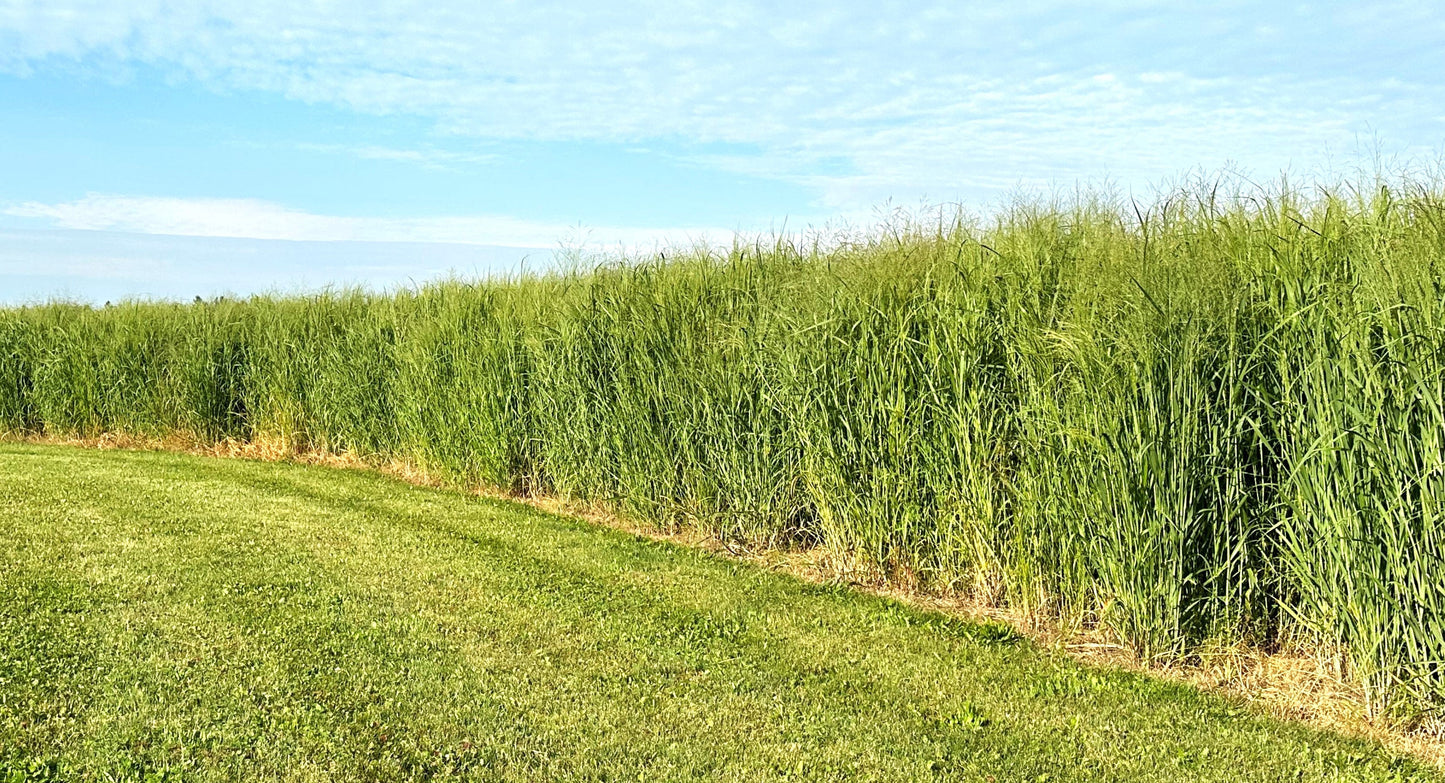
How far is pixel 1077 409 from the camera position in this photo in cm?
477

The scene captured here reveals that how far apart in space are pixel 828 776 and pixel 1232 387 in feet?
7.54

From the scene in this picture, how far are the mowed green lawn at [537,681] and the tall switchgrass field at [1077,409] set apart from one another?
470mm

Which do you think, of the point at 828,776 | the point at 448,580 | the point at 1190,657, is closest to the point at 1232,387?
the point at 1190,657

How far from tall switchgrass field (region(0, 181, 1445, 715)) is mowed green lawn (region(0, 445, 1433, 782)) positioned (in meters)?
0.47

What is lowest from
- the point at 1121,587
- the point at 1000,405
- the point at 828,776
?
the point at 828,776

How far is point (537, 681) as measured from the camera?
15.5 ft

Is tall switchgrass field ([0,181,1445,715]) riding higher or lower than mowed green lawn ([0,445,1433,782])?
higher

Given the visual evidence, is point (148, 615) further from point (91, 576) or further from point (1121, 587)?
point (1121, 587)

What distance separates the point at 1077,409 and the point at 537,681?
2.73 meters

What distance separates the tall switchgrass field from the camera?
4.00m

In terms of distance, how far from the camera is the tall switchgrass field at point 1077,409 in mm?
3996

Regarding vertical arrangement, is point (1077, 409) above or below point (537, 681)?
above

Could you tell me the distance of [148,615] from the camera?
5594mm

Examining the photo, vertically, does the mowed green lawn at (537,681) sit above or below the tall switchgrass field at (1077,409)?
below
